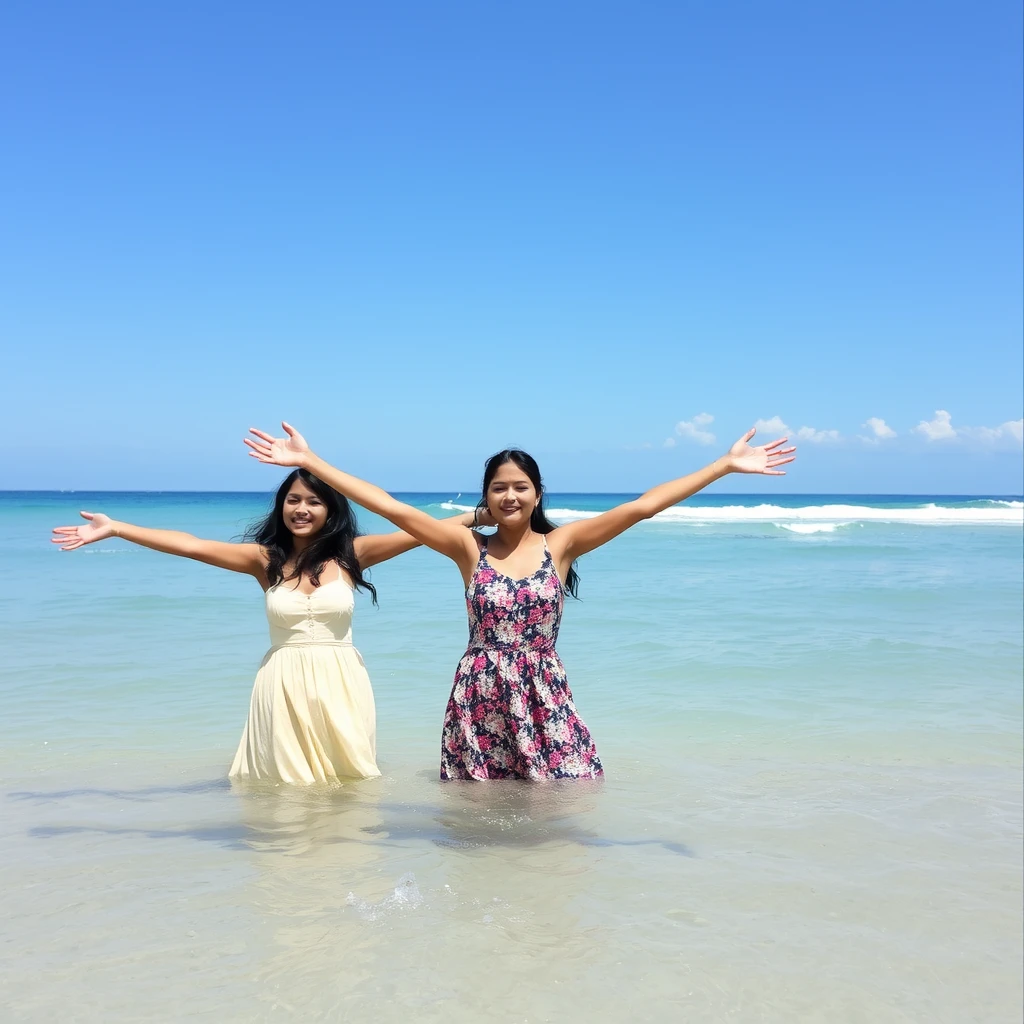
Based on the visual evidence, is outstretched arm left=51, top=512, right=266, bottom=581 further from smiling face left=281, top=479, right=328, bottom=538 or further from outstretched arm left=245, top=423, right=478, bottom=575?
outstretched arm left=245, top=423, right=478, bottom=575

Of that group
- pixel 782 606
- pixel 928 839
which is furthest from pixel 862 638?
pixel 928 839

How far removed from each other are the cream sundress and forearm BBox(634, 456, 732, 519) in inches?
68.1

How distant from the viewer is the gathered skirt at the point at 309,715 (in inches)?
205

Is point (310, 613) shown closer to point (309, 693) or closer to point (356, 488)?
point (309, 693)

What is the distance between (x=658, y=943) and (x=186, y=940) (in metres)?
1.76

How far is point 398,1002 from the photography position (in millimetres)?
3105

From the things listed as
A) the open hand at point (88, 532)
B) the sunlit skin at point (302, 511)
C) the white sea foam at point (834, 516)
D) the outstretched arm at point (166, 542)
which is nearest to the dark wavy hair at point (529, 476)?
the sunlit skin at point (302, 511)

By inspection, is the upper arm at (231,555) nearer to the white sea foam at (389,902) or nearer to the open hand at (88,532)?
the open hand at (88,532)

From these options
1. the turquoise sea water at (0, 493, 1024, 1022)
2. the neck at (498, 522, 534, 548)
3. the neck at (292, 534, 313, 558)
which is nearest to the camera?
the turquoise sea water at (0, 493, 1024, 1022)

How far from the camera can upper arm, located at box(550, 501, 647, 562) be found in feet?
15.2

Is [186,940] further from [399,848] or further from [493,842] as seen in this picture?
[493,842]

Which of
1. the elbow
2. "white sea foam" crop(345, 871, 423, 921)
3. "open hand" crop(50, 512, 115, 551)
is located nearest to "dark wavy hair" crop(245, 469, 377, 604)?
"open hand" crop(50, 512, 115, 551)

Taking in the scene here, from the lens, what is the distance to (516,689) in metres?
4.75

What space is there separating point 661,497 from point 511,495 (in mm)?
745
